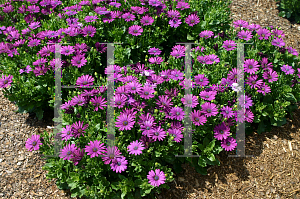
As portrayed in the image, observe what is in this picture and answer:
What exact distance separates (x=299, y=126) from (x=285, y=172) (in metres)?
1.09

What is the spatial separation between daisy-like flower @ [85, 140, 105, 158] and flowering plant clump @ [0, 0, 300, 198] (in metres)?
0.01

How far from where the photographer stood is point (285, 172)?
3.96 meters

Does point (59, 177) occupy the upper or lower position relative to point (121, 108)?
lower

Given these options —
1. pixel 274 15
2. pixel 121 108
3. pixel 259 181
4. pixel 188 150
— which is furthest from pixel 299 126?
pixel 274 15

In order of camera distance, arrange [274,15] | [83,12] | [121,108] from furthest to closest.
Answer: [274,15] < [83,12] < [121,108]

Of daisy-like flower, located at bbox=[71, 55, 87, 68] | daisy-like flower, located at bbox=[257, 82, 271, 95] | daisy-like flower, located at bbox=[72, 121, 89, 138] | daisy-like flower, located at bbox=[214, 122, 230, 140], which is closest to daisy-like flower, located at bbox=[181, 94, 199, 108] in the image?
daisy-like flower, located at bbox=[214, 122, 230, 140]

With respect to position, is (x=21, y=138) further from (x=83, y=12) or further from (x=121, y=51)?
(x=83, y=12)

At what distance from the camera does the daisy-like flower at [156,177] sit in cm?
320

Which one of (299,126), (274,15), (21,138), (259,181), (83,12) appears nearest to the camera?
(259,181)

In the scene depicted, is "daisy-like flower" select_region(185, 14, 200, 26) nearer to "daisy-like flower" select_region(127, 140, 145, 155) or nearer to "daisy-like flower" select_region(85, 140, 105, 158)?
"daisy-like flower" select_region(127, 140, 145, 155)

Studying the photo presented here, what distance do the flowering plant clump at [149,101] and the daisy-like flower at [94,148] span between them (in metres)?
0.01

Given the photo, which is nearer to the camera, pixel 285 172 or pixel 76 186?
pixel 76 186

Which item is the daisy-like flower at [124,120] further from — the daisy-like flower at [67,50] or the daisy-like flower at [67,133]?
the daisy-like flower at [67,50]

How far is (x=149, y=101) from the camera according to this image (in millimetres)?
3641
